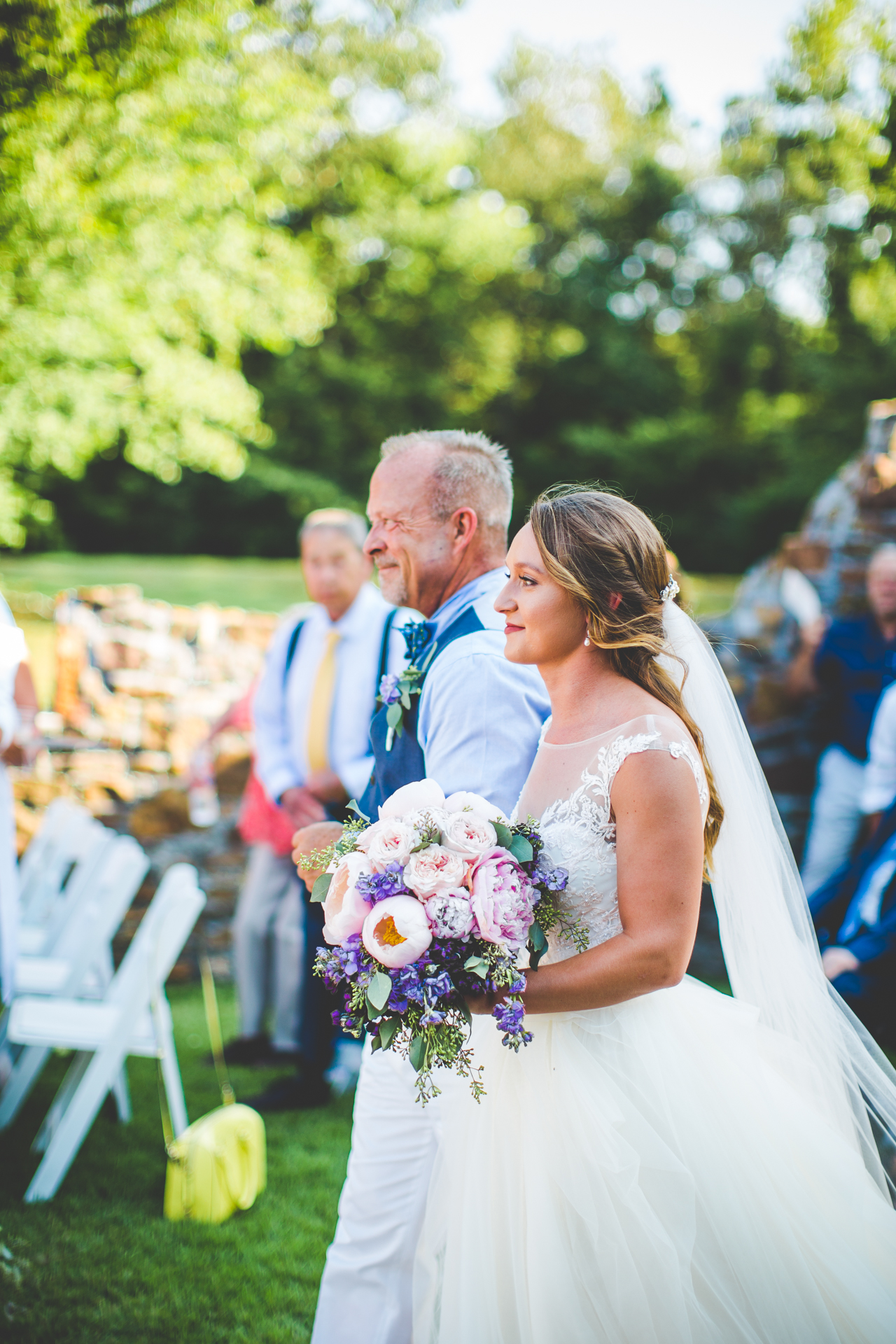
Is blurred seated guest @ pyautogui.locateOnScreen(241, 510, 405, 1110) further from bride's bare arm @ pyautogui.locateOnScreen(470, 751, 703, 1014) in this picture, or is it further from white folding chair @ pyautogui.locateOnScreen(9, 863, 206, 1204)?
bride's bare arm @ pyautogui.locateOnScreen(470, 751, 703, 1014)

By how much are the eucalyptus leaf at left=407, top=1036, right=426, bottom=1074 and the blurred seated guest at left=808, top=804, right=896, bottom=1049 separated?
2.09 meters

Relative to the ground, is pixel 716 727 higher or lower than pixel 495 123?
lower

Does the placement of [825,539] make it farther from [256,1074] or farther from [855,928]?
[256,1074]

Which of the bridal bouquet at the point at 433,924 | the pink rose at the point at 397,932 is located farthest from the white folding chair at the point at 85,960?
the pink rose at the point at 397,932

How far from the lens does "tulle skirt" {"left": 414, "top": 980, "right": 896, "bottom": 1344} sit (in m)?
1.67

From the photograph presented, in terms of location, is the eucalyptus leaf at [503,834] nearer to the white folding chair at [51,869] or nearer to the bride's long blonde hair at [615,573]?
the bride's long blonde hair at [615,573]

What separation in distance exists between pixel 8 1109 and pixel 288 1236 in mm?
1425

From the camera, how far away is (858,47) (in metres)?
11.0

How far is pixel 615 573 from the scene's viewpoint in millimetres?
1979

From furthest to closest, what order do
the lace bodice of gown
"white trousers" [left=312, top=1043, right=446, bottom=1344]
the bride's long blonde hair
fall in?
"white trousers" [left=312, top=1043, right=446, bottom=1344] < the bride's long blonde hair < the lace bodice of gown

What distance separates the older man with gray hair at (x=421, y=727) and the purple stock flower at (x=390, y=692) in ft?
0.18

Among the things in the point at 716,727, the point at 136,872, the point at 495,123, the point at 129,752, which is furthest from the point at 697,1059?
the point at 495,123

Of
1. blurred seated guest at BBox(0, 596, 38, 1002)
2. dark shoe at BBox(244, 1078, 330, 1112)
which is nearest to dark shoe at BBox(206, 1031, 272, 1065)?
dark shoe at BBox(244, 1078, 330, 1112)

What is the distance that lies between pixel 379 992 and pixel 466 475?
1.34 meters
